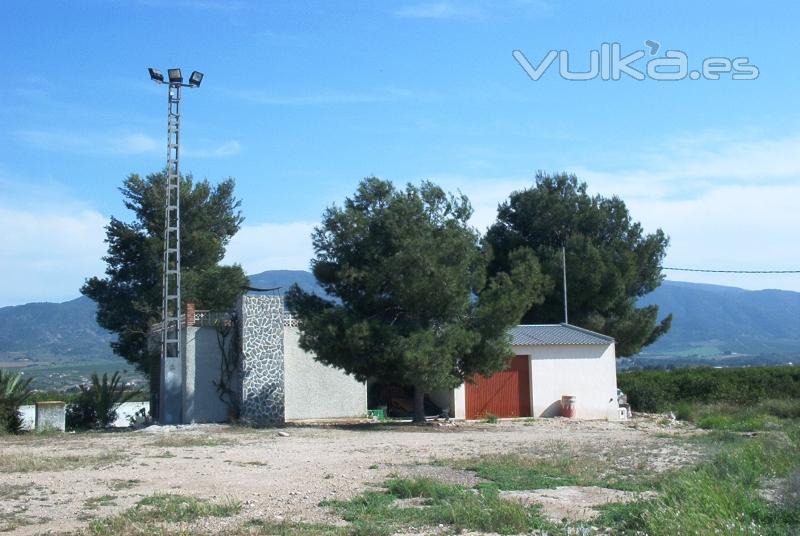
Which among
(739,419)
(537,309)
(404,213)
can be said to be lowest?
(739,419)

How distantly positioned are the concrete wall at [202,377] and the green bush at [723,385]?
16138 millimetres

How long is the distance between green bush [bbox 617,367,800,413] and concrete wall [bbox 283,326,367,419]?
1098 cm

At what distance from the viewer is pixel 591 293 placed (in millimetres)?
41719

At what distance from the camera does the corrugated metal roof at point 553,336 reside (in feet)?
100

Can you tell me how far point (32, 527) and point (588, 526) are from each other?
6.31 meters

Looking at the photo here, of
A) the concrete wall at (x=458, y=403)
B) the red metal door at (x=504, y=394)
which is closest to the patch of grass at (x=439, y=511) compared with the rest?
the concrete wall at (x=458, y=403)

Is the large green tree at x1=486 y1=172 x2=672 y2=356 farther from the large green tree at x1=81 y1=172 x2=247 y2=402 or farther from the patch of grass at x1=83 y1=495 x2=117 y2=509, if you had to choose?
the patch of grass at x1=83 y1=495 x2=117 y2=509

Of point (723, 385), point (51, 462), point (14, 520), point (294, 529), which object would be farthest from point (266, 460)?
point (723, 385)

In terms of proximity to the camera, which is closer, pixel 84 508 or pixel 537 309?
pixel 84 508


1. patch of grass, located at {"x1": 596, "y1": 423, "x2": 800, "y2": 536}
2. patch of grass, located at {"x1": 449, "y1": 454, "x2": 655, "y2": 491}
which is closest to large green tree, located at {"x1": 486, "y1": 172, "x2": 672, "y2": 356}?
patch of grass, located at {"x1": 449, "y1": 454, "x2": 655, "y2": 491}

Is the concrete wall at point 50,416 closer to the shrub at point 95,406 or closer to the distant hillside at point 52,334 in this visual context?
the shrub at point 95,406

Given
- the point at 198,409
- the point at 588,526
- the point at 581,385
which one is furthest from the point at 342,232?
the point at 588,526

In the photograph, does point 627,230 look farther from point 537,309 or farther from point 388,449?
point 388,449

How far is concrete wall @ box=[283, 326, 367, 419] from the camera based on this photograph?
30.9m
